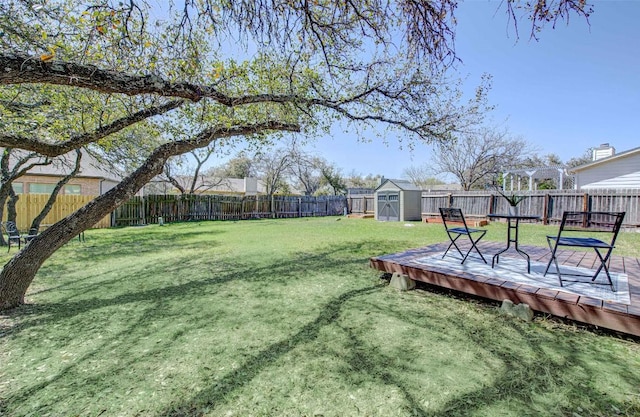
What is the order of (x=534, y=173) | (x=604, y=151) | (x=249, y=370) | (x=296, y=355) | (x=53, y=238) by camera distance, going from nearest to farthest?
(x=249, y=370)
(x=296, y=355)
(x=53, y=238)
(x=604, y=151)
(x=534, y=173)

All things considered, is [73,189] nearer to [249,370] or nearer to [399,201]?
[399,201]

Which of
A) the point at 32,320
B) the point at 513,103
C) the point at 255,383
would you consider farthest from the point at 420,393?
the point at 513,103

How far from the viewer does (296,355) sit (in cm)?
227

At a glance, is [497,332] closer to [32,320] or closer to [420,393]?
[420,393]

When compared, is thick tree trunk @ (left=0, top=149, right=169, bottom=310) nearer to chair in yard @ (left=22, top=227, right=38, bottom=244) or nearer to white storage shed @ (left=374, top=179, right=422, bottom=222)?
chair in yard @ (left=22, top=227, right=38, bottom=244)

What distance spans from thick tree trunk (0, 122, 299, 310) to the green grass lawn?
314 millimetres

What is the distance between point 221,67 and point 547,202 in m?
12.8

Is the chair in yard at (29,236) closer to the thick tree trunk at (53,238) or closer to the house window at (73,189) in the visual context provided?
the thick tree trunk at (53,238)

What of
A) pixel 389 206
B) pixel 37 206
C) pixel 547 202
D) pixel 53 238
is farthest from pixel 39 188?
pixel 547 202

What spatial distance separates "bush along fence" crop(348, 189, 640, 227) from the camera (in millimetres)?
9500

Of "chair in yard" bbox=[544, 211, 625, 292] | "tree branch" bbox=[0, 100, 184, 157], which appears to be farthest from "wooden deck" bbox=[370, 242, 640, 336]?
"tree branch" bbox=[0, 100, 184, 157]

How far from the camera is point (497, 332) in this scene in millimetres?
2607

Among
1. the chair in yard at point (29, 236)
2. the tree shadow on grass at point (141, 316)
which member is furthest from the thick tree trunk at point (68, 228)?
the chair in yard at point (29, 236)

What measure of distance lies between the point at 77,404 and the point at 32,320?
6.47 ft
